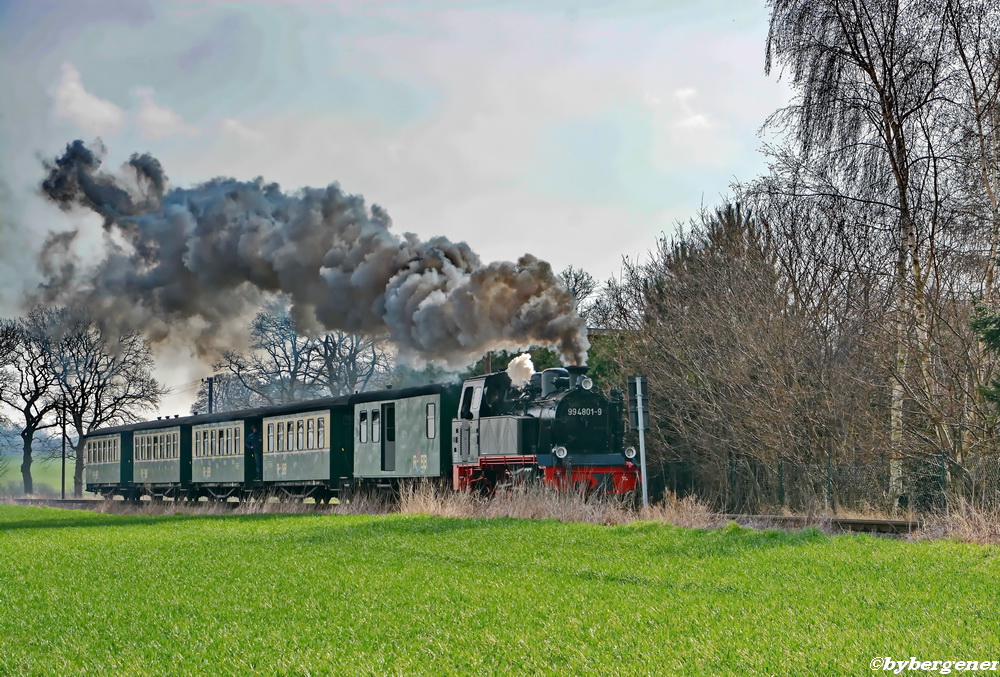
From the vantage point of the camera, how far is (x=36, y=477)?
101750mm

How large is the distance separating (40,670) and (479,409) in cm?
1520

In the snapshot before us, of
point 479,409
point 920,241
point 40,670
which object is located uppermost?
point 920,241

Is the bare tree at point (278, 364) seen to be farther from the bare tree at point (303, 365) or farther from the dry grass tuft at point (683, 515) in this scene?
the dry grass tuft at point (683, 515)

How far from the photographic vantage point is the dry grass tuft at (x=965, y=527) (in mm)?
13208

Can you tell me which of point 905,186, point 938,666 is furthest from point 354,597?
point 905,186

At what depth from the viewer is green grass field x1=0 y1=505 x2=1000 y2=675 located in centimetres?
689

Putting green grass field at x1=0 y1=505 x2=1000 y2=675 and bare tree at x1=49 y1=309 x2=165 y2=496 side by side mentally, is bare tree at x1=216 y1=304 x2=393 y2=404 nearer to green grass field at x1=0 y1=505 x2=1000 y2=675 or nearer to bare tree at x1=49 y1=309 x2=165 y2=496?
bare tree at x1=49 y1=309 x2=165 y2=496

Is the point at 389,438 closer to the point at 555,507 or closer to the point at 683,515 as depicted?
the point at 555,507

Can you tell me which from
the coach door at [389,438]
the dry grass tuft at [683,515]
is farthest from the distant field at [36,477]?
the dry grass tuft at [683,515]

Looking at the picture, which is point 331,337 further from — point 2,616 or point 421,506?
point 2,616

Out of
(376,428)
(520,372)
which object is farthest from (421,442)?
(520,372)

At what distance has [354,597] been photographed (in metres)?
9.63

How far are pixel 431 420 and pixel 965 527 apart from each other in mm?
12482

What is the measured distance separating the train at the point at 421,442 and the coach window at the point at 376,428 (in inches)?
1.9
